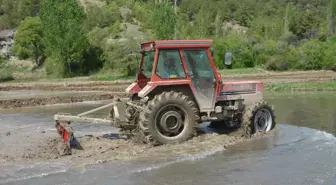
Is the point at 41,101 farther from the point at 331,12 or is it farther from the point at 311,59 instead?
the point at 331,12

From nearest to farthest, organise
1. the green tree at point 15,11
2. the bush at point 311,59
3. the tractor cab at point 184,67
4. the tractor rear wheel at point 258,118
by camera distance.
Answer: the tractor cab at point 184,67 → the tractor rear wheel at point 258,118 → the bush at point 311,59 → the green tree at point 15,11

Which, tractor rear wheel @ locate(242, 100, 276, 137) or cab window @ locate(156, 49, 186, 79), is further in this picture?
tractor rear wheel @ locate(242, 100, 276, 137)

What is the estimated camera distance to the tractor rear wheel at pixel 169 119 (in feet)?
32.1

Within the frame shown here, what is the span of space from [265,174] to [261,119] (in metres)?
3.75

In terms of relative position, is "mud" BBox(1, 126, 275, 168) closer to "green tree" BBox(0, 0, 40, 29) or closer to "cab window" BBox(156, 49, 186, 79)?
"cab window" BBox(156, 49, 186, 79)

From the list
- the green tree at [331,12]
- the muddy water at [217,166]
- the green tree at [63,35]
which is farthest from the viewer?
the green tree at [331,12]

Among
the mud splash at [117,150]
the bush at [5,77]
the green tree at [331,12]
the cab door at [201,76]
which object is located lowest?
the mud splash at [117,150]

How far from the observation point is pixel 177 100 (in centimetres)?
1004

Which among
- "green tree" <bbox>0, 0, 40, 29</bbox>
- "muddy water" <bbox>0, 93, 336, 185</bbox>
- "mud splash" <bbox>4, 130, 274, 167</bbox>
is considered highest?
"green tree" <bbox>0, 0, 40, 29</bbox>

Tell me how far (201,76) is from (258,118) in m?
2.13

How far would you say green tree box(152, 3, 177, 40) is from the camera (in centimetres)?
4591

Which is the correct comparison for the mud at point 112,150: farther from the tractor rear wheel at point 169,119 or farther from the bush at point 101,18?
the bush at point 101,18

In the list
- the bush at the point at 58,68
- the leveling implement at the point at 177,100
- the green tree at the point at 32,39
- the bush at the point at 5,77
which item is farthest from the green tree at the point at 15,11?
the leveling implement at the point at 177,100

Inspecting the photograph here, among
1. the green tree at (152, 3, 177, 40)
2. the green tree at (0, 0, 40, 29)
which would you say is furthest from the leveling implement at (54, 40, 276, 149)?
the green tree at (0, 0, 40, 29)
